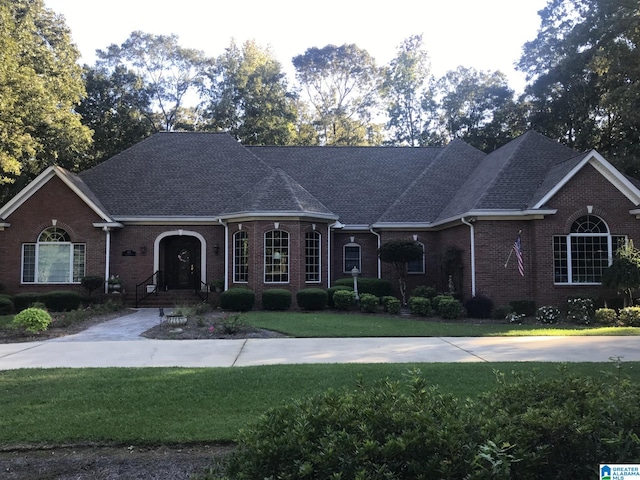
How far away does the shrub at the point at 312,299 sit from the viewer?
18094mm

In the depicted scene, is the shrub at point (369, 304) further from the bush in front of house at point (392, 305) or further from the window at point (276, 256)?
the window at point (276, 256)

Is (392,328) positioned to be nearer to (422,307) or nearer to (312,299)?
(422,307)

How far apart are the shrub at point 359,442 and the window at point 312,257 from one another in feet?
54.3

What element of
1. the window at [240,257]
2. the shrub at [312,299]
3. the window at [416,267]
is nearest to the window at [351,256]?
Result: the window at [416,267]

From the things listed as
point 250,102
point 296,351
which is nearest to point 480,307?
point 296,351

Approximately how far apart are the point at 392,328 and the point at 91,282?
43.1 feet

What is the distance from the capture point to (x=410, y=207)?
22.6m

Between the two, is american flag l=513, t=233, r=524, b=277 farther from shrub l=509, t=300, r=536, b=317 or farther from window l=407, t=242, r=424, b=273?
window l=407, t=242, r=424, b=273

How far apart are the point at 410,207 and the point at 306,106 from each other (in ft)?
96.6

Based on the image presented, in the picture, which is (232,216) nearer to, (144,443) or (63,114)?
(63,114)

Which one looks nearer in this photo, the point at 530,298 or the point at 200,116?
the point at 530,298

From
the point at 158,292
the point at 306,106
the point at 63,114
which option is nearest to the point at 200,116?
the point at 306,106

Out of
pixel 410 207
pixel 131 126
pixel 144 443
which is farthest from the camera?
pixel 131 126

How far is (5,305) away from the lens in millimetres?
→ 17969
